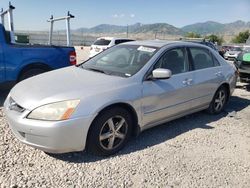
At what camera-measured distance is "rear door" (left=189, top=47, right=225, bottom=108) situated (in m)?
5.32

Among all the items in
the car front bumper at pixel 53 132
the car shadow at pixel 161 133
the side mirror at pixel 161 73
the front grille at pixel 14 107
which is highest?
the side mirror at pixel 161 73

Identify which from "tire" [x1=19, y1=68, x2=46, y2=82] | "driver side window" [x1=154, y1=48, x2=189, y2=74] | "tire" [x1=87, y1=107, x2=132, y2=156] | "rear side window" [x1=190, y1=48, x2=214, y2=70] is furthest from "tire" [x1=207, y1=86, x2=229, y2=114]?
"tire" [x1=19, y1=68, x2=46, y2=82]

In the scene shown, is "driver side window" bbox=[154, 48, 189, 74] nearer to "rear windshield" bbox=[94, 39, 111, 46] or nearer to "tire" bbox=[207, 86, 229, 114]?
"tire" bbox=[207, 86, 229, 114]

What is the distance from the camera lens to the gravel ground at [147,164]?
3.40 m

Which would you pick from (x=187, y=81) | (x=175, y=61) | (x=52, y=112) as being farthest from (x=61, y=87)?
(x=187, y=81)

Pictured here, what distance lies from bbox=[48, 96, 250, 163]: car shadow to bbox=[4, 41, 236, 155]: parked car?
0.18 metres

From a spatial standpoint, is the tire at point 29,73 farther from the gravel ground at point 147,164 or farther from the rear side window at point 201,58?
the rear side window at point 201,58

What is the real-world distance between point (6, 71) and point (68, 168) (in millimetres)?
3324

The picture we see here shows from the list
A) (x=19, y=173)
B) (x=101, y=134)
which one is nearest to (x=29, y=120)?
(x=19, y=173)

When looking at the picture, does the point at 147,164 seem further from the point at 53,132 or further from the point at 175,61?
the point at 175,61

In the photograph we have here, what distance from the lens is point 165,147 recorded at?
4.37 metres

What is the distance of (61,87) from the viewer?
385cm

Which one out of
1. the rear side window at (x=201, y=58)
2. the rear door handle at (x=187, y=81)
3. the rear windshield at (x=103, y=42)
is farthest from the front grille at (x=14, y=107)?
the rear windshield at (x=103, y=42)

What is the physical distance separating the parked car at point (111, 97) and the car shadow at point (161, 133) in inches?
7.1
